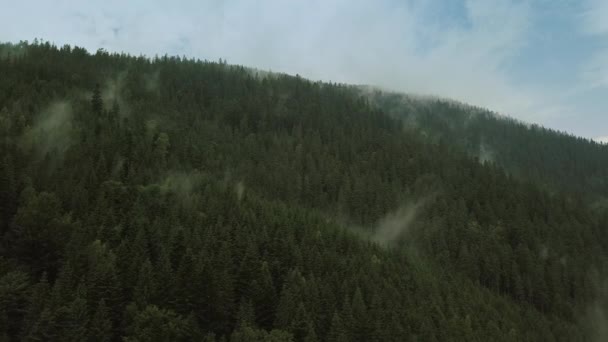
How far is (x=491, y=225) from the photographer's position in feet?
543

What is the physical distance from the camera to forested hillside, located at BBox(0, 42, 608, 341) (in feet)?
246

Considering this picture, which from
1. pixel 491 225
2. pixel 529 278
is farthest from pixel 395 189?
pixel 529 278

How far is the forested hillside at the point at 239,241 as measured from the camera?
75000 millimetres

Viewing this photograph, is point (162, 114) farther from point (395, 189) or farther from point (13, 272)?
point (13, 272)

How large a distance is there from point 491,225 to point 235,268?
107562 millimetres

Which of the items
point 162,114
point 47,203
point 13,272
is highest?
point 162,114

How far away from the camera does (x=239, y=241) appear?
9869 centimetres

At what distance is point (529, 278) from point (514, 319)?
26845 mm

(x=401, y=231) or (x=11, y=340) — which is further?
(x=401, y=231)

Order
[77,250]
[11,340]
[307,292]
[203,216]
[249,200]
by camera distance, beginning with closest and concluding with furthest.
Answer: [11,340]
[77,250]
[307,292]
[203,216]
[249,200]

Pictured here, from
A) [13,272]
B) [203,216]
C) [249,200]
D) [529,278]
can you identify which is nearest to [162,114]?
[249,200]

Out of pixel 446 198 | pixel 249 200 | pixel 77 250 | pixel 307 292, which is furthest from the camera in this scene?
pixel 446 198

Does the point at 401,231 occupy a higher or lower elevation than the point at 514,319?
higher

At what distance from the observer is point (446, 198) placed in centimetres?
18550
